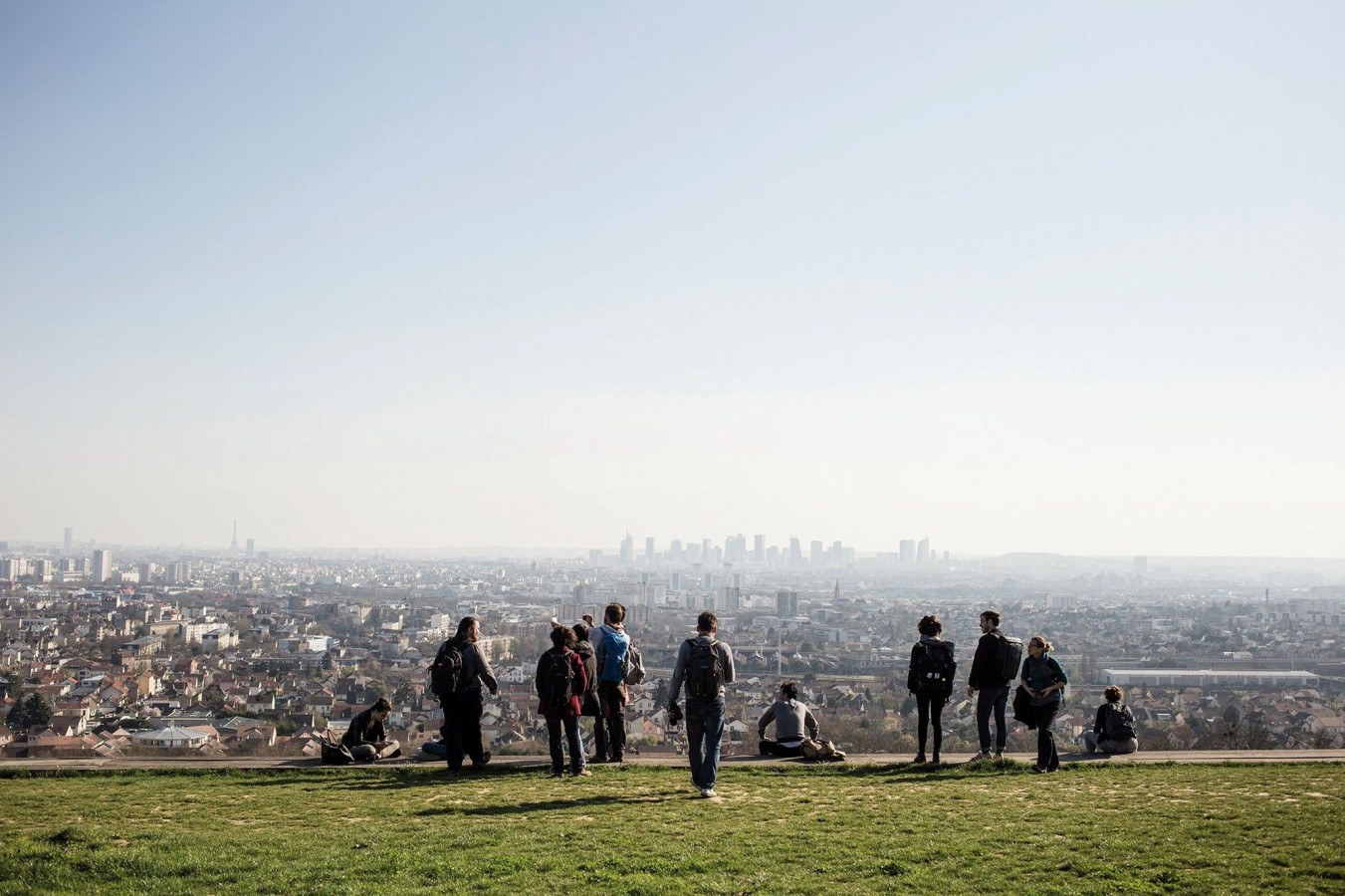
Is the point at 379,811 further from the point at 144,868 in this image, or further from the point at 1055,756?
the point at 1055,756

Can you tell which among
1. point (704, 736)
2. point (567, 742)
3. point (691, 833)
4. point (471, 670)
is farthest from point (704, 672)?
point (471, 670)

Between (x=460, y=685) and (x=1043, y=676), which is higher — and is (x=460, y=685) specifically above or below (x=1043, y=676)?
below

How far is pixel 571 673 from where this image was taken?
10.4 meters

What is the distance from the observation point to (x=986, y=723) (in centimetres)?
1155

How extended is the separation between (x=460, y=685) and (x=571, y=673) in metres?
1.40

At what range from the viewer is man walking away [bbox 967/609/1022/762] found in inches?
441

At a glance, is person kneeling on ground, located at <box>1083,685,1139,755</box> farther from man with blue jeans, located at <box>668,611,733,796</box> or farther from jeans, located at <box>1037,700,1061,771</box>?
man with blue jeans, located at <box>668,611,733,796</box>

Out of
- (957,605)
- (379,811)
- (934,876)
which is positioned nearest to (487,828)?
(379,811)

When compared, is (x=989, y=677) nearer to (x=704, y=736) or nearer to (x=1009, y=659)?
(x=1009, y=659)

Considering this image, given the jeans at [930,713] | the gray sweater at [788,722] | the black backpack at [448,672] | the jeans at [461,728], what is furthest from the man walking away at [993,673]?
the black backpack at [448,672]

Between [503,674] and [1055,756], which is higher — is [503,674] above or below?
below

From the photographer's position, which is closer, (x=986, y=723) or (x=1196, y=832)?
(x=1196, y=832)

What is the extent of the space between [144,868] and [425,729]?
20.0 meters

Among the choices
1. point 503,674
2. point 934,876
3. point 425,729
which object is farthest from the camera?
point 503,674
